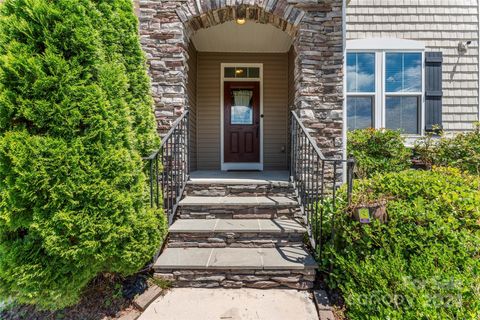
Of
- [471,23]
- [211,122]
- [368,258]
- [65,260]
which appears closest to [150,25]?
[211,122]

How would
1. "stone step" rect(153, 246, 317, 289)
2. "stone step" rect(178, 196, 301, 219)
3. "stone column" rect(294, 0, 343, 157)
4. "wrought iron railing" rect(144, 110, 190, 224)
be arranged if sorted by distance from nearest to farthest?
"stone step" rect(153, 246, 317, 289) → "wrought iron railing" rect(144, 110, 190, 224) → "stone step" rect(178, 196, 301, 219) → "stone column" rect(294, 0, 343, 157)

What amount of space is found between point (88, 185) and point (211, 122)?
3650 mm

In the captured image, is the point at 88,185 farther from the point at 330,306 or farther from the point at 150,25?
the point at 150,25

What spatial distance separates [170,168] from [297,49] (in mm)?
2204

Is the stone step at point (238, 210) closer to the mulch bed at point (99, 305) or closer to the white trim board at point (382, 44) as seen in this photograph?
the mulch bed at point (99, 305)

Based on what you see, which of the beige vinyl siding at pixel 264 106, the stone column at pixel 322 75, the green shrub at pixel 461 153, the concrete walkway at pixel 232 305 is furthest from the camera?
the beige vinyl siding at pixel 264 106

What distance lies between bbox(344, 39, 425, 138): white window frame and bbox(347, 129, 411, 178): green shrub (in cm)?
67

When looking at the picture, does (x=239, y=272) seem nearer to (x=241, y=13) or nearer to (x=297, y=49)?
(x=297, y=49)

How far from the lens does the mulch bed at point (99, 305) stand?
184 cm

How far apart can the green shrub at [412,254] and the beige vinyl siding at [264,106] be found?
2.96 meters

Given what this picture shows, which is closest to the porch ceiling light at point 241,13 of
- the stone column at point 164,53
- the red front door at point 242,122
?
the stone column at point 164,53

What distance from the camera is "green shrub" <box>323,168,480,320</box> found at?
5.09 feet

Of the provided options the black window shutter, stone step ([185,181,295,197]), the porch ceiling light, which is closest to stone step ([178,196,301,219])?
stone step ([185,181,295,197])

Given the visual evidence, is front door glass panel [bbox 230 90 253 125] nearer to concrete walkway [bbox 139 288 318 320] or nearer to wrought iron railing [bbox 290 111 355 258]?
wrought iron railing [bbox 290 111 355 258]
